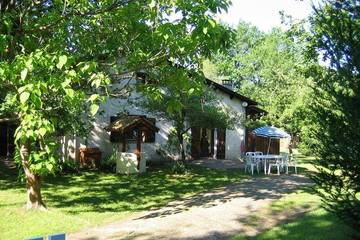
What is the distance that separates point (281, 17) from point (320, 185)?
14.0 m

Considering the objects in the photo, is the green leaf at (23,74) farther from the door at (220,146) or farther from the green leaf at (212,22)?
the door at (220,146)

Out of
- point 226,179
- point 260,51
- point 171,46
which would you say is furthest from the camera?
point 260,51

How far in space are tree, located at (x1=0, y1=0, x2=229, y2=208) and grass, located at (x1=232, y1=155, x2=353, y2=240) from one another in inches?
127

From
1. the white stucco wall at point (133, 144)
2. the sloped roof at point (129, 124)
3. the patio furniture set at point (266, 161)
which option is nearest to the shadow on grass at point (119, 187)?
the patio furniture set at point (266, 161)

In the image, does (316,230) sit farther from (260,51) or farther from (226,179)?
(260,51)

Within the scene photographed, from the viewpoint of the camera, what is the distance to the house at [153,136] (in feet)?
69.5

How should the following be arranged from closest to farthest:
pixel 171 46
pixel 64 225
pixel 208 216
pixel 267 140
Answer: pixel 171 46
pixel 64 225
pixel 208 216
pixel 267 140

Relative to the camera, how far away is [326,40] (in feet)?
22.4

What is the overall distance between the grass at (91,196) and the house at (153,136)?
107 inches

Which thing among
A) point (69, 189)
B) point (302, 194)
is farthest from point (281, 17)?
point (69, 189)

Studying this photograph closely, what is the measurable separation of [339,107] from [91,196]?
881cm

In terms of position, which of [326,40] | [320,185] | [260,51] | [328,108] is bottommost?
[320,185]

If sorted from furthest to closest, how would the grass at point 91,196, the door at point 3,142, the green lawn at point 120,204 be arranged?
1. the door at point 3,142
2. the grass at point 91,196
3. the green lawn at point 120,204

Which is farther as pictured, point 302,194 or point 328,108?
point 302,194
